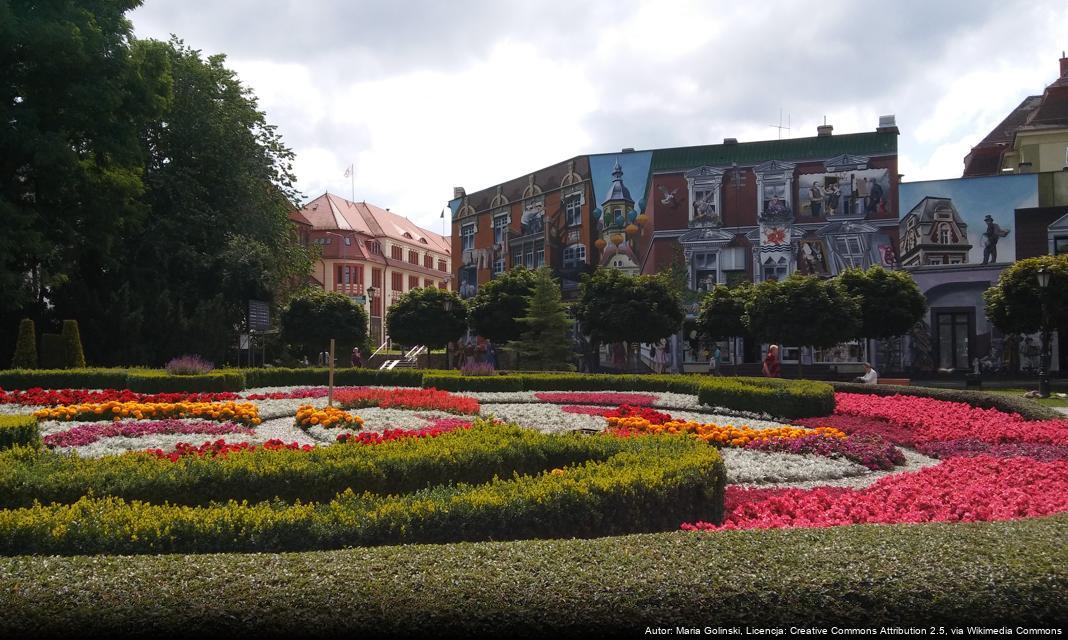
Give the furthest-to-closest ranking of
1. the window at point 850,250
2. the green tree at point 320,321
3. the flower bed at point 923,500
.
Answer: the window at point 850,250, the green tree at point 320,321, the flower bed at point 923,500

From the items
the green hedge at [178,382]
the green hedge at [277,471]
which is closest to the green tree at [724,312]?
the green hedge at [178,382]

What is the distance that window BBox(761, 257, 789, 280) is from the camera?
4428 centimetres

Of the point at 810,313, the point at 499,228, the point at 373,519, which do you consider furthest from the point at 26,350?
the point at 499,228

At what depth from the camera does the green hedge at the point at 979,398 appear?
43.8ft

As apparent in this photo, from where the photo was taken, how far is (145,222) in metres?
31.3

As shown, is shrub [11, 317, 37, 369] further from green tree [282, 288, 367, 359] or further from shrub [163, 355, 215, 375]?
green tree [282, 288, 367, 359]

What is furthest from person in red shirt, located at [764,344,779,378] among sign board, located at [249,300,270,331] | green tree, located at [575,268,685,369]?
sign board, located at [249,300,270,331]

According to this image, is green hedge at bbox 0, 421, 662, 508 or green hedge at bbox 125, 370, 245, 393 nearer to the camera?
green hedge at bbox 0, 421, 662, 508

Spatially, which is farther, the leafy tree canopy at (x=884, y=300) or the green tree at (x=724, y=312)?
the green tree at (x=724, y=312)

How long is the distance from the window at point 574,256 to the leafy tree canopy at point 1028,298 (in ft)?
76.7

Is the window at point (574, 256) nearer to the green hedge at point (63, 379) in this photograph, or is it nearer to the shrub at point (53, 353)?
the shrub at point (53, 353)

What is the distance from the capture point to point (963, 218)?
4172 cm

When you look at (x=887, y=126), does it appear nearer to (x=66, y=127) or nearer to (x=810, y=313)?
(x=810, y=313)

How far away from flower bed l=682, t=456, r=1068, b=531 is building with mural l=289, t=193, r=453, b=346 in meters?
59.5
